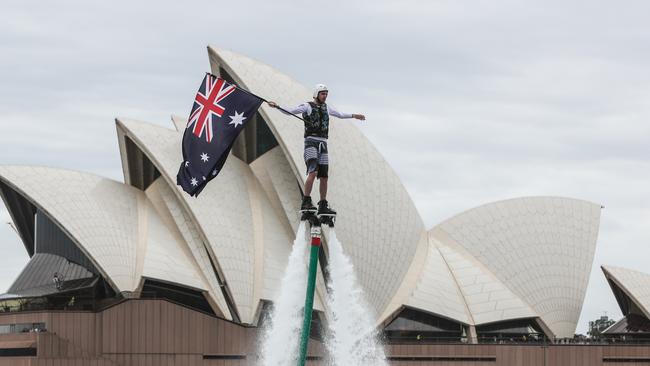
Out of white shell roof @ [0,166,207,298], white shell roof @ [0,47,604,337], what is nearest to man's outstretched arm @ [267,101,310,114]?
white shell roof @ [0,47,604,337]

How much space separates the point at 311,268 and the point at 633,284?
54.6m

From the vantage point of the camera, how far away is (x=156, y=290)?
71.3 metres

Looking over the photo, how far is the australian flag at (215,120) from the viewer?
22781 millimetres

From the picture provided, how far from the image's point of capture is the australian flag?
897 inches

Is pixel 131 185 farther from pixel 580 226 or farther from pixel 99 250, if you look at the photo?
pixel 580 226

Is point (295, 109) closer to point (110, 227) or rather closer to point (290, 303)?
point (290, 303)

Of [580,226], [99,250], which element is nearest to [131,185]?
[99,250]

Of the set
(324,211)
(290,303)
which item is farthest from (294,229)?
(324,211)

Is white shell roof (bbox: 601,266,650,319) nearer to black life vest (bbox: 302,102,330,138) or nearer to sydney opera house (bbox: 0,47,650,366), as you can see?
sydney opera house (bbox: 0,47,650,366)

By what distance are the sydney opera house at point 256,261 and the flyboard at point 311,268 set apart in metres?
46.4

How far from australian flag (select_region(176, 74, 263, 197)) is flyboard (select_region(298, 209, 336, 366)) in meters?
1.77

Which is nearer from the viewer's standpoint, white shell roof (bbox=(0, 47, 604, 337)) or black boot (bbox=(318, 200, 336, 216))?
black boot (bbox=(318, 200, 336, 216))

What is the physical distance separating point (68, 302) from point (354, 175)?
16334mm

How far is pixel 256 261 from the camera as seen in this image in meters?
71.9
